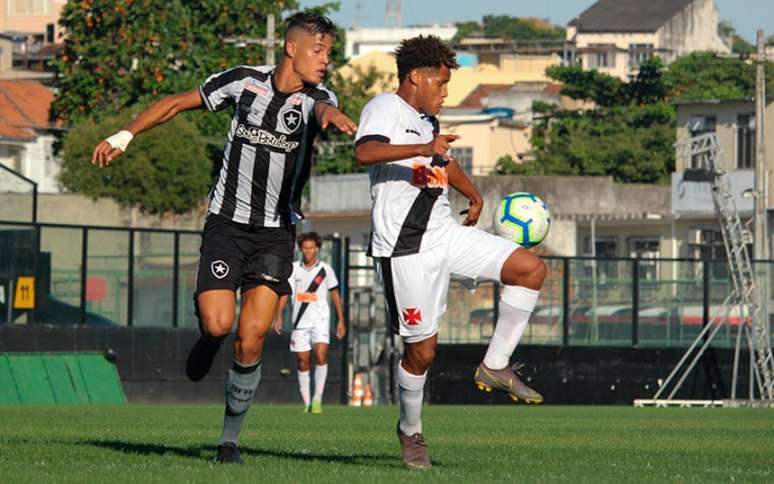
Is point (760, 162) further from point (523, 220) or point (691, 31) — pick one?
point (691, 31)

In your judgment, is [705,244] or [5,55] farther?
[5,55]

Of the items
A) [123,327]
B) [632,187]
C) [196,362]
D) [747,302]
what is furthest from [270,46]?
[196,362]

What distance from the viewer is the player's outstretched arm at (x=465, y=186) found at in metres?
10.5

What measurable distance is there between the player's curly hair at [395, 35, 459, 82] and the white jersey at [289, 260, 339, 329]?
44.3 feet

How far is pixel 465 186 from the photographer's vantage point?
10.6 m

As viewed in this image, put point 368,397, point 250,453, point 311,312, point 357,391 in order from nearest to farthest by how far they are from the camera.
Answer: point 250,453
point 311,312
point 357,391
point 368,397

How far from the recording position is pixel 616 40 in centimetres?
14212

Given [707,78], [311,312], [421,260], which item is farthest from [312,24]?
[707,78]

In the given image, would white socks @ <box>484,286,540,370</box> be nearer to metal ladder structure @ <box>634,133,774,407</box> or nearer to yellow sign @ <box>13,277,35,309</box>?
yellow sign @ <box>13,277,35,309</box>

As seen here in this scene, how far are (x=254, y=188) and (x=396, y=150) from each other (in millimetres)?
1305

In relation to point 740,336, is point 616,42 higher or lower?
higher

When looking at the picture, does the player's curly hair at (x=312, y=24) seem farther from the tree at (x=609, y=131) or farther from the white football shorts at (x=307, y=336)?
the tree at (x=609, y=131)

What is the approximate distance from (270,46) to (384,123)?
37520mm

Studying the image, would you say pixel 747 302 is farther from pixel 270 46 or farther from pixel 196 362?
pixel 196 362
